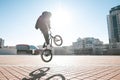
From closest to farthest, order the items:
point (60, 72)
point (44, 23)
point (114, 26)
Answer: point (60, 72) < point (44, 23) < point (114, 26)

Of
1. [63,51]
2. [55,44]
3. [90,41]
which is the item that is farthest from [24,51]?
[90,41]

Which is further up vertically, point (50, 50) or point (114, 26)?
point (114, 26)

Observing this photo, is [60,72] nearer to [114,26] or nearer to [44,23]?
[44,23]

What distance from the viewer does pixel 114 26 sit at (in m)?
145

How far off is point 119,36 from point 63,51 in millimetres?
119487

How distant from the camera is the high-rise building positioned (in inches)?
5674

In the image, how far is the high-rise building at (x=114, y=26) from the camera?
5674 inches

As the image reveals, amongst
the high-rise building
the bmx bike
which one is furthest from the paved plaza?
the high-rise building

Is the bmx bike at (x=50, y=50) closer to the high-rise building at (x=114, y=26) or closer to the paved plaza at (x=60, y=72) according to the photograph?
the paved plaza at (x=60, y=72)

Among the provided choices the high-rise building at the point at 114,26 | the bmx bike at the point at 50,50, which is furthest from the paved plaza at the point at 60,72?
the high-rise building at the point at 114,26

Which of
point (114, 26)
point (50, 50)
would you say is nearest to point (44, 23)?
point (50, 50)

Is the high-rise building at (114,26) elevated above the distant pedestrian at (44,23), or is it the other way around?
the high-rise building at (114,26)

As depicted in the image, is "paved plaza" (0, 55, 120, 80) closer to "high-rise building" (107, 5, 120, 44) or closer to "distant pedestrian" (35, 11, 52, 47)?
"distant pedestrian" (35, 11, 52, 47)

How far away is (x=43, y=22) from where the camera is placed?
7449mm
